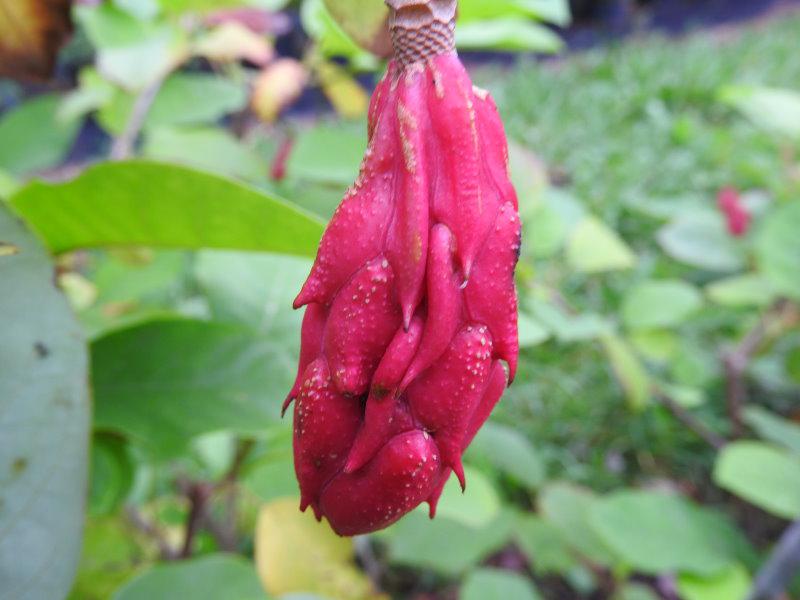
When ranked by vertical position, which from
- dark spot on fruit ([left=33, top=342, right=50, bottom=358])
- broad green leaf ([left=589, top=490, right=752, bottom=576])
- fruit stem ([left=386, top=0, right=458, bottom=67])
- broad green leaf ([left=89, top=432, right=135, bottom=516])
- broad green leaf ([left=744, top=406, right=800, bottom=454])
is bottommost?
broad green leaf ([left=589, top=490, right=752, bottom=576])

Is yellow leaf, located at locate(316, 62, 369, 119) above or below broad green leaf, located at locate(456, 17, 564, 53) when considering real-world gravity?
below

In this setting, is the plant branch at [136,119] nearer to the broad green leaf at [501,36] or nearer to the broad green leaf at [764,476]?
the broad green leaf at [501,36]

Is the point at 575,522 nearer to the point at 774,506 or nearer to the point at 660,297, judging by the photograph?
the point at 774,506

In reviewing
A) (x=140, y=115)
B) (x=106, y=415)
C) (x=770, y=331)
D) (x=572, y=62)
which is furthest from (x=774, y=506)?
(x=572, y=62)

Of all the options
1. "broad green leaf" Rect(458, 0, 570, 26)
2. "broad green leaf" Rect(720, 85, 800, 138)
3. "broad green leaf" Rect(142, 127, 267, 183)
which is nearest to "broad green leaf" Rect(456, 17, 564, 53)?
"broad green leaf" Rect(458, 0, 570, 26)

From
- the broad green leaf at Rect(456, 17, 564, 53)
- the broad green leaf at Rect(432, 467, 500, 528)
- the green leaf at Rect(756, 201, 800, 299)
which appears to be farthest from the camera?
the green leaf at Rect(756, 201, 800, 299)

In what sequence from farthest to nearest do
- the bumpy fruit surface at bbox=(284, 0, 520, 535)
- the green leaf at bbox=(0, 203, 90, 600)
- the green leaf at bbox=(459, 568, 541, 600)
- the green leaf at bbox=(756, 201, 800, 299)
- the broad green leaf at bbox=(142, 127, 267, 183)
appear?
the green leaf at bbox=(756, 201, 800, 299)
the green leaf at bbox=(459, 568, 541, 600)
the broad green leaf at bbox=(142, 127, 267, 183)
the green leaf at bbox=(0, 203, 90, 600)
the bumpy fruit surface at bbox=(284, 0, 520, 535)

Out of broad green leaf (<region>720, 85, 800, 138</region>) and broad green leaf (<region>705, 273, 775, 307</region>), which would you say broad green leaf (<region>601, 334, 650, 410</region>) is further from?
broad green leaf (<region>720, 85, 800, 138</region>)
